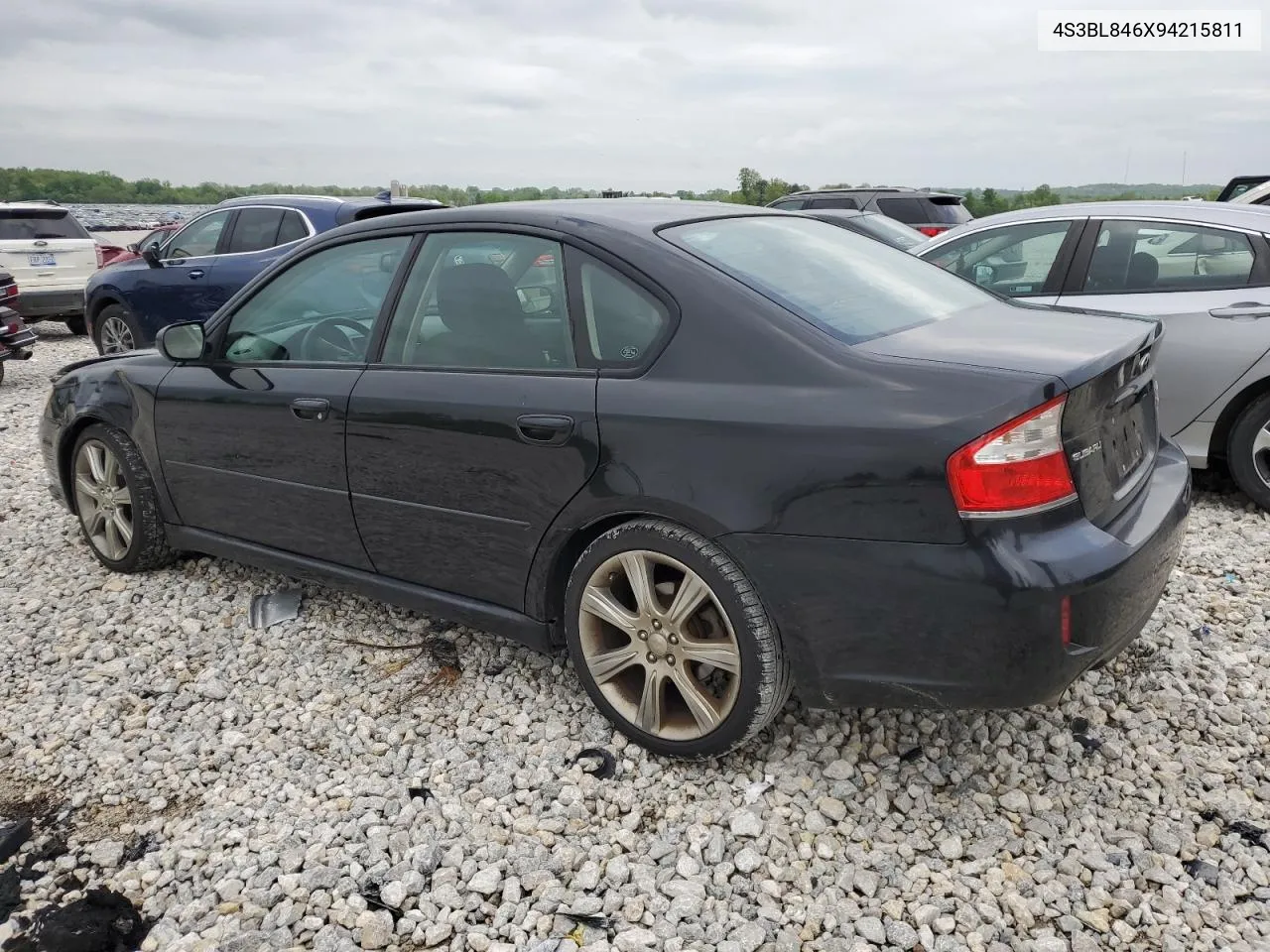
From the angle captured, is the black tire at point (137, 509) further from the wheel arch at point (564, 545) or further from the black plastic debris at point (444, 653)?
the wheel arch at point (564, 545)

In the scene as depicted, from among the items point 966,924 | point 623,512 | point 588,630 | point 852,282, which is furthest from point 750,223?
point 966,924

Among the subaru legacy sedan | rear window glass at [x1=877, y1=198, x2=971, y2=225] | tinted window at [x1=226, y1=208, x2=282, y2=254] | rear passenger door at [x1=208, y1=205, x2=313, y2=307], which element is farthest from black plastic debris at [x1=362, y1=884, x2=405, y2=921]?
rear window glass at [x1=877, y1=198, x2=971, y2=225]

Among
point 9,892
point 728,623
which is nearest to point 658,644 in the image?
point 728,623

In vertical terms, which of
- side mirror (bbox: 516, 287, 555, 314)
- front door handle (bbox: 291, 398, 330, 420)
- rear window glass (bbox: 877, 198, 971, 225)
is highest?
rear window glass (bbox: 877, 198, 971, 225)

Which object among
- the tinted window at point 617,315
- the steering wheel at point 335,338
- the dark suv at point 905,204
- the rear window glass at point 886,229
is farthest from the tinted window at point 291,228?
the dark suv at point 905,204

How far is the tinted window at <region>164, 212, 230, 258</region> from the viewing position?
955cm

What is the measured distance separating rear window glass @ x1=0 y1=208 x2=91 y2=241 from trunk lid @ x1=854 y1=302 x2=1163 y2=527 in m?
12.3

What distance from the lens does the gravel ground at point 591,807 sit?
95.1 inches

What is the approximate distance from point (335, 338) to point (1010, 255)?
13.3ft

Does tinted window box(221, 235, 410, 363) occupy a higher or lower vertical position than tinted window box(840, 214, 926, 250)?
lower

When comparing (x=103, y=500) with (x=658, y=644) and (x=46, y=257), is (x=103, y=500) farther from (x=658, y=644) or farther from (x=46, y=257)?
(x=46, y=257)

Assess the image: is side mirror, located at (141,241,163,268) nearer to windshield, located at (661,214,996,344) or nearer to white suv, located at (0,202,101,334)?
white suv, located at (0,202,101,334)

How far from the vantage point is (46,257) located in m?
11.9

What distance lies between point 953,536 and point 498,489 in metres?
1.40
